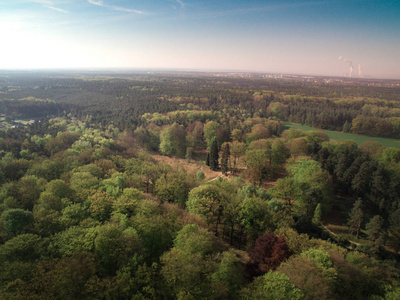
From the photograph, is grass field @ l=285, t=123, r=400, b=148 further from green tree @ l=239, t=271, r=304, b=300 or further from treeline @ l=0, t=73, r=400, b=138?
green tree @ l=239, t=271, r=304, b=300

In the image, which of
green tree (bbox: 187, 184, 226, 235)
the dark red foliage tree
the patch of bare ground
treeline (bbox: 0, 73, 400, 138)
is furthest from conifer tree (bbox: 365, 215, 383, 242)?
treeline (bbox: 0, 73, 400, 138)

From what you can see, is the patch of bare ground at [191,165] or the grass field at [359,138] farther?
the grass field at [359,138]

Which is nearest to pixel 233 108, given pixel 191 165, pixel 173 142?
pixel 173 142

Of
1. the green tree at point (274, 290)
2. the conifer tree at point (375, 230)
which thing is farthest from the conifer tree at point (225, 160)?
the green tree at point (274, 290)

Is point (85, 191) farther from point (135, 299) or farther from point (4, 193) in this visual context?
point (135, 299)

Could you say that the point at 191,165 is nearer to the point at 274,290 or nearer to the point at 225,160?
the point at 225,160

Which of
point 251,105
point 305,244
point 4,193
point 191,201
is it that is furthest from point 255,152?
point 251,105

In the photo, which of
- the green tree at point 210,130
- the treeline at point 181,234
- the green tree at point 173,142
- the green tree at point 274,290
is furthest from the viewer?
the green tree at point 210,130

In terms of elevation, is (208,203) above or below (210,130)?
below

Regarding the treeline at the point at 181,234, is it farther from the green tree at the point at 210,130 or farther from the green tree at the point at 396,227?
the green tree at the point at 210,130
